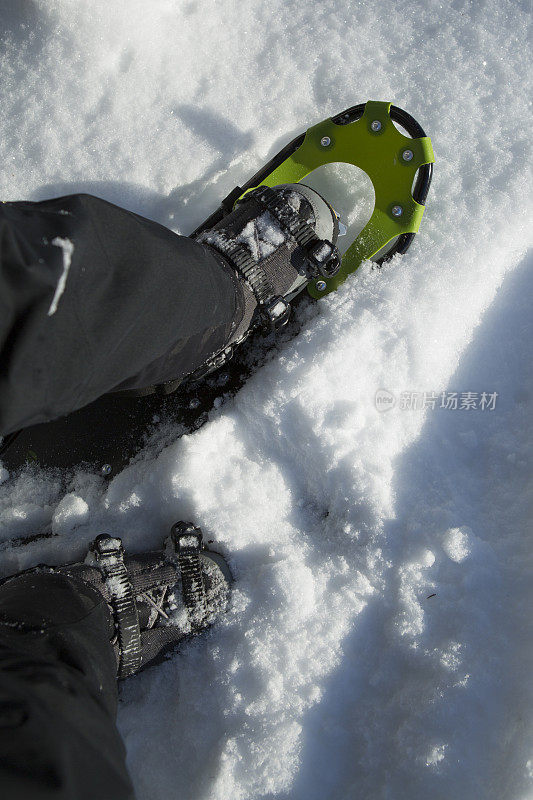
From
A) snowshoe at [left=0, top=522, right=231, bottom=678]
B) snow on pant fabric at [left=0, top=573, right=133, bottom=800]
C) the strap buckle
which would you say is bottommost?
snowshoe at [left=0, top=522, right=231, bottom=678]

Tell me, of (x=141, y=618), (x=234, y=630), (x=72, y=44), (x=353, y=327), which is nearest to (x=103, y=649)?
(x=141, y=618)

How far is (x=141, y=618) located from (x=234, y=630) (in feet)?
0.59

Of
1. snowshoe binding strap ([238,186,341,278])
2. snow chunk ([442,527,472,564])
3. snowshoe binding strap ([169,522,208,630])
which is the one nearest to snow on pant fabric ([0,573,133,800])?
snowshoe binding strap ([169,522,208,630])

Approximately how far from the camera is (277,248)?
115 centimetres

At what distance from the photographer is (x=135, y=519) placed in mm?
1184

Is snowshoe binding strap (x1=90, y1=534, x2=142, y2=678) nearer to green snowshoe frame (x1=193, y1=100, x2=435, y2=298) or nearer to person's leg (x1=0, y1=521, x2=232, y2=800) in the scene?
person's leg (x1=0, y1=521, x2=232, y2=800)

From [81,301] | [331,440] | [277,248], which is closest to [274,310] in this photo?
[277,248]

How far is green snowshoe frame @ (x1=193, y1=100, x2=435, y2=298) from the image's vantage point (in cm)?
121

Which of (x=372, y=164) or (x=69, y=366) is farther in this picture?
(x=372, y=164)

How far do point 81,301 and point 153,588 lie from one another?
60cm

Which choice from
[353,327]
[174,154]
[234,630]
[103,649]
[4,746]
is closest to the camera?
[4,746]

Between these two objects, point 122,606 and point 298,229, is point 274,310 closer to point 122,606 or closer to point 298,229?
point 298,229

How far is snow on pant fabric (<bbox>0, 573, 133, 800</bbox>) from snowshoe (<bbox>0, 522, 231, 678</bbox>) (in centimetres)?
13

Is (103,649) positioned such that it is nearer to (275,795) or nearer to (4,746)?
(4,746)
